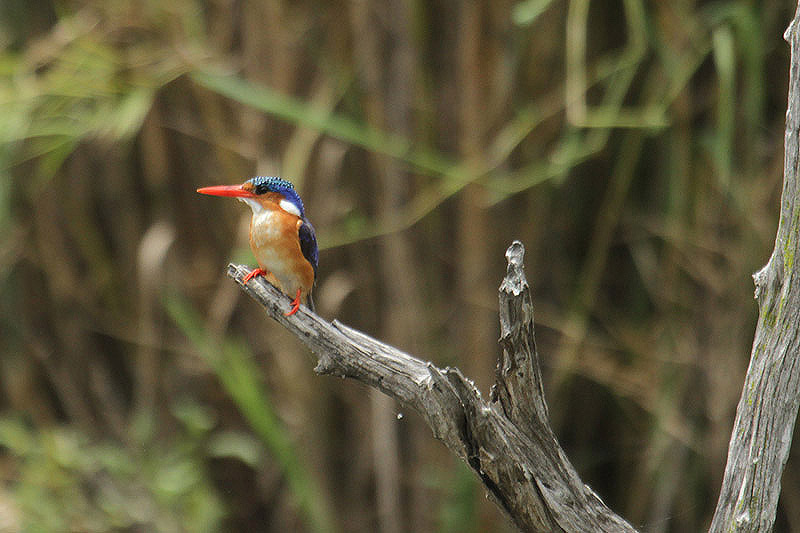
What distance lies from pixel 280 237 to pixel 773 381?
53cm

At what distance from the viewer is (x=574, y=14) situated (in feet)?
5.68

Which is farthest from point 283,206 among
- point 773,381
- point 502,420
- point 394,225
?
point 394,225

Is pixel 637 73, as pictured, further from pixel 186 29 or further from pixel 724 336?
pixel 186 29

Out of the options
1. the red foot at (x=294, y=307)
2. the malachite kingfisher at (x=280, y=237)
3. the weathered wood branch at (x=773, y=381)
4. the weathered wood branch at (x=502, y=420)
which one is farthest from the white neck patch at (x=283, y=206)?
the weathered wood branch at (x=773, y=381)

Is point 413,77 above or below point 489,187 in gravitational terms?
above

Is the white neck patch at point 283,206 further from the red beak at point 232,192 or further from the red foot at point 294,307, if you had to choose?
the red foot at point 294,307

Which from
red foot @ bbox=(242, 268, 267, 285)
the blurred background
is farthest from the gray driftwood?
the blurred background

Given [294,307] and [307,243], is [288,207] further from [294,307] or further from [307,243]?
[294,307]

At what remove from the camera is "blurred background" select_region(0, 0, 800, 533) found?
1801mm

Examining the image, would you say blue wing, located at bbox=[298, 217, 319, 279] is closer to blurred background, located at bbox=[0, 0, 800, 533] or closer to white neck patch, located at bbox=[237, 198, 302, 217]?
white neck patch, located at bbox=[237, 198, 302, 217]

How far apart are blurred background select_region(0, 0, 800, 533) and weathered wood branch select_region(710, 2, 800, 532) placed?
87 centimetres

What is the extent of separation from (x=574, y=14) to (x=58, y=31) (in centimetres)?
113

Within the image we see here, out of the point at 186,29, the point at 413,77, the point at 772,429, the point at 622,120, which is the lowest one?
the point at 772,429

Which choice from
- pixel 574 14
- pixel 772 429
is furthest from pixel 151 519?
pixel 772 429
